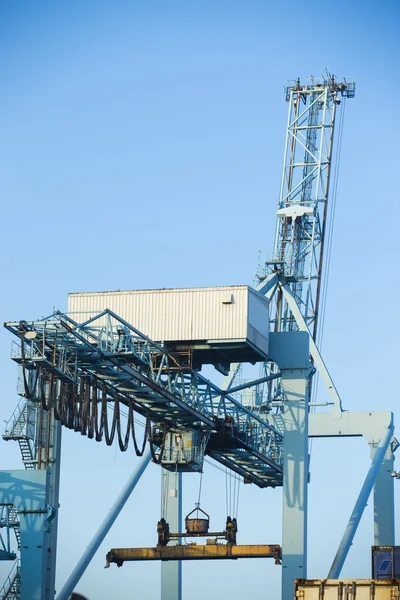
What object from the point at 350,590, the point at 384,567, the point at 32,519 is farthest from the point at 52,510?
the point at 384,567

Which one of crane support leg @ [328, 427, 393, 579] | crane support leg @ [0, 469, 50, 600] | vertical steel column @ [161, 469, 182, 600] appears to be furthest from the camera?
vertical steel column @ [161, 469, 182, 600]

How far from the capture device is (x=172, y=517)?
77.8 metres

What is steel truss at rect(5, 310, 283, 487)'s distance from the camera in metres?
54.3

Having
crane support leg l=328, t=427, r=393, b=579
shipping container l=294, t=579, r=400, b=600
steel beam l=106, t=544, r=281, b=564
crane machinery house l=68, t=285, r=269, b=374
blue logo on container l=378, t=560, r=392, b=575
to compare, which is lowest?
shipping container l=294, t=579, r=400, b=600

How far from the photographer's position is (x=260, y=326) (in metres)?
64.1

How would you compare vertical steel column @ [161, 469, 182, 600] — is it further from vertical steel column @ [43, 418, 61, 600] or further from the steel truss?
vertical steel column @ [43, 418, 61, 600]

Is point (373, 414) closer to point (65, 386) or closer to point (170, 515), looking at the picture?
point (170, 515)

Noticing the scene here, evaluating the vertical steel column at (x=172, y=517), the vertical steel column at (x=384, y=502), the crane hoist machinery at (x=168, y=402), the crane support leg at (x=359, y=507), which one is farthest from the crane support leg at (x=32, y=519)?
the vertical steel column at (x=384, y=502)

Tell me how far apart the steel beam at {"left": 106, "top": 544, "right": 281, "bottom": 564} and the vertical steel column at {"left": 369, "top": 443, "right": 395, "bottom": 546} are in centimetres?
1947

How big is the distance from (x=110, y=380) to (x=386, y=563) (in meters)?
14.8

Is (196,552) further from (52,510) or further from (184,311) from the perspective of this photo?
(184,311)

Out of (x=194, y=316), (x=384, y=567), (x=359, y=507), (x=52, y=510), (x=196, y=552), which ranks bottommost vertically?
(x=384, y=567)

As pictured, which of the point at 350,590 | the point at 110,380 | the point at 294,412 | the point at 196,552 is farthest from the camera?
the point at 294,412

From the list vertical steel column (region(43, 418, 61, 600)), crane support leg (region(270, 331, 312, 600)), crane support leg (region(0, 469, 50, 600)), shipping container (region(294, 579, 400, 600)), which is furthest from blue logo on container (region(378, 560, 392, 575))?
crane support leg (region(0, 469, 50, 600))
